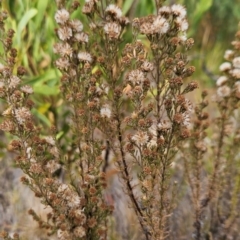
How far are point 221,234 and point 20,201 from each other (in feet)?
2.91

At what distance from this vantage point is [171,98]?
50.8 inches

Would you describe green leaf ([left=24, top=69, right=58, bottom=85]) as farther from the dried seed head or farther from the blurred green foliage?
the dried seed head

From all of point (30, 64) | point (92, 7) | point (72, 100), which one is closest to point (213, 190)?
point (72, 100)

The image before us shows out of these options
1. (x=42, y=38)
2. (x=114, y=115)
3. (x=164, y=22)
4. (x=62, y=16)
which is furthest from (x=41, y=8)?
(x=164, y=22)

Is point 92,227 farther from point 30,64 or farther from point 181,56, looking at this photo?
point 30,64

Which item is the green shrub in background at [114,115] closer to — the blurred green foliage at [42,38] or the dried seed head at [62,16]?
the dried seed head at [62,16]

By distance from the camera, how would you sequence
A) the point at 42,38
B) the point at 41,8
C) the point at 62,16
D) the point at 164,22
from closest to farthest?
the point at 164,22
the point at 62,16
the point at 41,8
the point at 42,38

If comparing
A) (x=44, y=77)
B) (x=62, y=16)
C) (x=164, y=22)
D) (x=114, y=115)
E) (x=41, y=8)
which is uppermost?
(x=41, y=8)

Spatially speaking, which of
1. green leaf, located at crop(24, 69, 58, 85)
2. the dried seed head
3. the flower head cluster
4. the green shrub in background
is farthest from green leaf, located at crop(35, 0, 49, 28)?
the flower head cluster

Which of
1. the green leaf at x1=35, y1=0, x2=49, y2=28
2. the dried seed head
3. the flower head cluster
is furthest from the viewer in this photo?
the green leaf at x1=35, y1=0, x2=49, y2=28

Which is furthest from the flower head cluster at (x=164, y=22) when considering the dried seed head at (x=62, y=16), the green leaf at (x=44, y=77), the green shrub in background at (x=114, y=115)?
the green leaf at (x=44, y=77)

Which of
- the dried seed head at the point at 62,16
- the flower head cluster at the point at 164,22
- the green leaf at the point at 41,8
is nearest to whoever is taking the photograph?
the flower head cluster at the point at 164,22

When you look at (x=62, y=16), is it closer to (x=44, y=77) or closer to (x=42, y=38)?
(x=44, y=77)

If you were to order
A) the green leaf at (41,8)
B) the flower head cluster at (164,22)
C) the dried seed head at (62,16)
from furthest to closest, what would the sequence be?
the green leaf at (41,8) < the dried seed head at (62,16) < the flower head cluster at (164,22)
